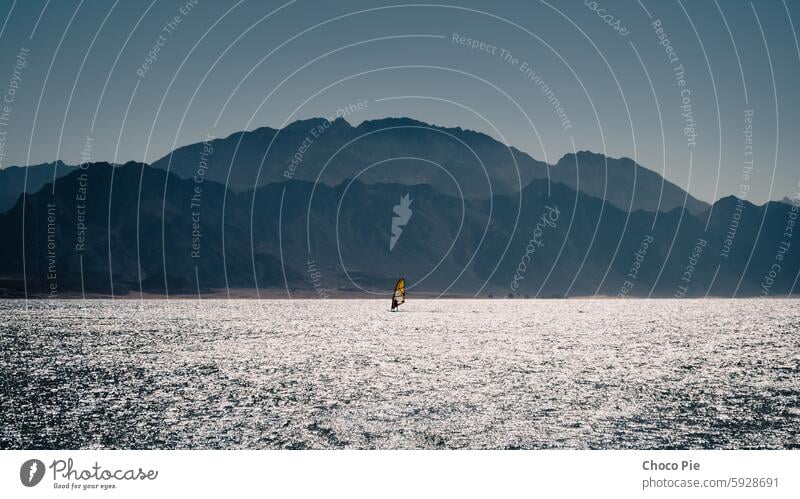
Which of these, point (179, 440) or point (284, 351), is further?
point (284, 351)

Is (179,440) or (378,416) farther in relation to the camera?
(378,416)

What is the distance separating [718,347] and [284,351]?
7805 centimetres

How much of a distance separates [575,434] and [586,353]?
8101cm

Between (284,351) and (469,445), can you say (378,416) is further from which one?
(284,351)

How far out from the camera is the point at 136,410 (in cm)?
6303

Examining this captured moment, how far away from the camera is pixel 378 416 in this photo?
2442 inches
